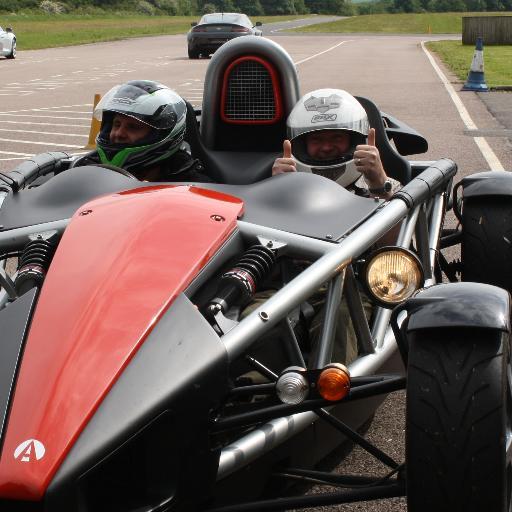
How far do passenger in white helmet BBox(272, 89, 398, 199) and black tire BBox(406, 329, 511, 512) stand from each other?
6.49 ft

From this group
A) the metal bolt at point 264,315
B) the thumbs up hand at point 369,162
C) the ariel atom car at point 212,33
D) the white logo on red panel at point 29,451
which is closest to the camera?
the white logo on red panel at point 29,451

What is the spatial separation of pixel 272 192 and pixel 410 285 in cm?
68

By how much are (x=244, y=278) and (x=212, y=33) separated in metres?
33.3

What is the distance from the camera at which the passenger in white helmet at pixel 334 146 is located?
491 centimetres

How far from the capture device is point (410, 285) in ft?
12.3

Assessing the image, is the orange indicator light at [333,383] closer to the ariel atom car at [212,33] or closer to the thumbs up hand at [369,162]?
the thumbs up hand at [369,162]

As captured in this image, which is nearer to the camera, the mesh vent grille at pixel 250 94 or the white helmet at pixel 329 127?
the white helmet at pixel 329 127

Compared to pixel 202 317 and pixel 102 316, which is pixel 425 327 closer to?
pixel 202 317

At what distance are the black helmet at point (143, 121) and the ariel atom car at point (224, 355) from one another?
45 cm

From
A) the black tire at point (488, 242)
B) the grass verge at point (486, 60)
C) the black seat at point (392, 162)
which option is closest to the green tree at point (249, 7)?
the grass verge at point (486, 60)

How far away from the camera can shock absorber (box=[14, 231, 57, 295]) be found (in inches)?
140

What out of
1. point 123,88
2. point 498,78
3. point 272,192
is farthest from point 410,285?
point 498,78

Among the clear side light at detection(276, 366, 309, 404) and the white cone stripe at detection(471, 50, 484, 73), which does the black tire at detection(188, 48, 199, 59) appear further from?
the clear side light at detection(276, 366, 309, 404)

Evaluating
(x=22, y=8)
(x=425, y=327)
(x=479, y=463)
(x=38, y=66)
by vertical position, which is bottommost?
(x=22, y=8)
